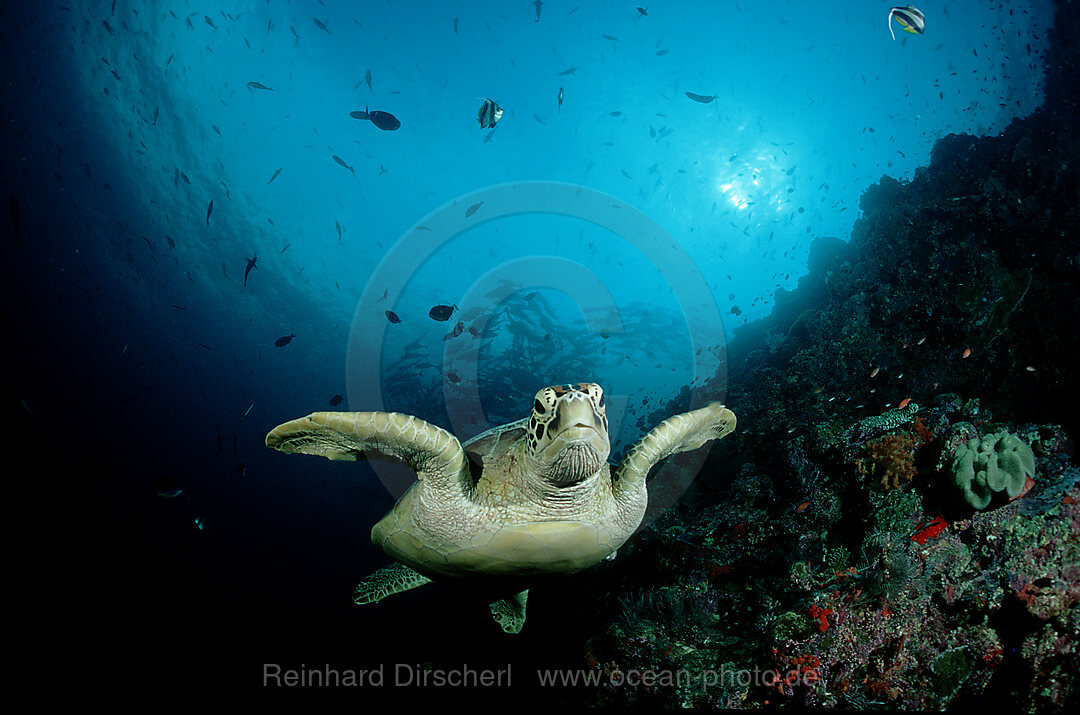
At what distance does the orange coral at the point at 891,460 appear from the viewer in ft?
11.3

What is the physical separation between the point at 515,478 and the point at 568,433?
0.86 metres

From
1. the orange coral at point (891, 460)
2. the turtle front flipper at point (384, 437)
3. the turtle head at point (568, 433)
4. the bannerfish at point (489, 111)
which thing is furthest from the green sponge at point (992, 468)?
the bannerfish at point (489, 111)

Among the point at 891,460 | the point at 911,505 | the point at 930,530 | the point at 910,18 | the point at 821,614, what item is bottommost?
the point at 821,614

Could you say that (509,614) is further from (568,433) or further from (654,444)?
(568,433)

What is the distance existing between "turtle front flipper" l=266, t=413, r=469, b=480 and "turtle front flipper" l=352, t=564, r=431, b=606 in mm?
2425

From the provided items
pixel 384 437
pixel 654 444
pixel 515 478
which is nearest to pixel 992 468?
pixel 654 444

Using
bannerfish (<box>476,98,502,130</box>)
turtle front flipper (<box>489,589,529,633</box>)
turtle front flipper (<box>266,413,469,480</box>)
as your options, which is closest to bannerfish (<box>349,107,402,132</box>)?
bannerfish (<box>476,98,502,130</box>)

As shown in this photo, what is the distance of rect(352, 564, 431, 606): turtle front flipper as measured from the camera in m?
4.30

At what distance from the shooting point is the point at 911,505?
3072mm

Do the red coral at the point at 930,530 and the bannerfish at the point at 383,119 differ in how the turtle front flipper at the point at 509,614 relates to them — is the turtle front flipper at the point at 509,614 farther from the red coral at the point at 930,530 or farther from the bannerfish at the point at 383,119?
the bannerfish at the point at 383,119

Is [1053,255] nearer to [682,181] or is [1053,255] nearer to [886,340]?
[886,340]

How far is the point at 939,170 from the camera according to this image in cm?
971

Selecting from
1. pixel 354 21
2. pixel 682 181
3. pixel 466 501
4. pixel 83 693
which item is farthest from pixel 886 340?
pixel 83 693

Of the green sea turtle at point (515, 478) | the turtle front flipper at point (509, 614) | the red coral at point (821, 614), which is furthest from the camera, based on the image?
the turtle front flipper at point (509, 614)
